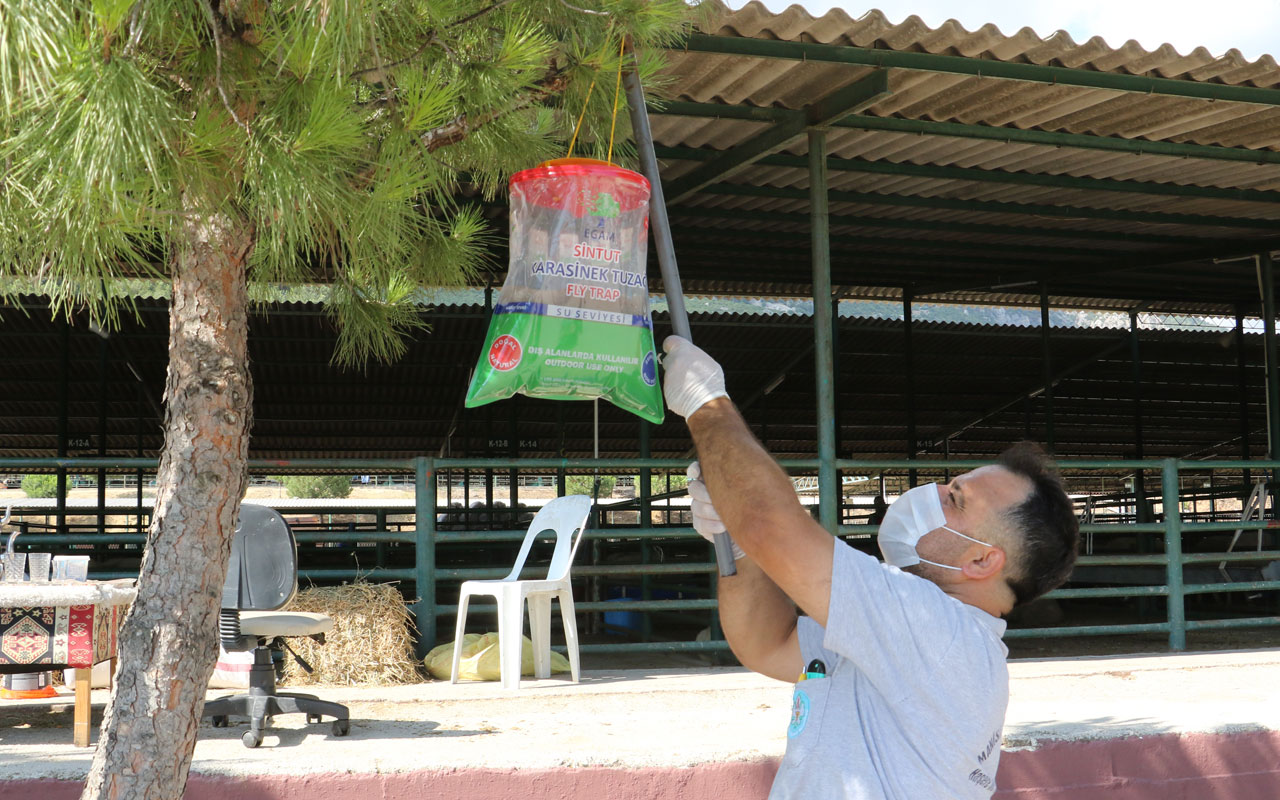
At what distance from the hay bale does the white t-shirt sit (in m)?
3.82

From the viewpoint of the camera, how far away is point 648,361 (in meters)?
2.25

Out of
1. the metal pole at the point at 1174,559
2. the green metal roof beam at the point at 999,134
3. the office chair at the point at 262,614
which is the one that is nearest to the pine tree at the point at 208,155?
the office chair at the point at 262,614

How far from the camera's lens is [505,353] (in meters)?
2.15

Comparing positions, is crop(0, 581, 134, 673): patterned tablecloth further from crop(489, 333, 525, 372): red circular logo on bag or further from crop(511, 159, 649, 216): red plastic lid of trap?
crop(511, 159, 649, 216): red plastic lid of trap

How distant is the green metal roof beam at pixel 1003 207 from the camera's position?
7.09 m

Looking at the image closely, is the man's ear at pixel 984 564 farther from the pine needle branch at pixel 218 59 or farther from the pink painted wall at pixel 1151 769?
the pink painted wall at pixel 1151 769

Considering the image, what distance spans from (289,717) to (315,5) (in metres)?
3.63

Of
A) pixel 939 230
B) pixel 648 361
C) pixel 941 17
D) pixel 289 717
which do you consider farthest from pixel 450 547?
pixel 648 361

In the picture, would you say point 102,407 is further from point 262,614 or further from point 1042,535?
point 1042,535

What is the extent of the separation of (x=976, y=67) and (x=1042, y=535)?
402 centimetres

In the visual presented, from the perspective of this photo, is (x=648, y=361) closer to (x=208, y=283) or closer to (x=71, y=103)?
(x=208, y=283)

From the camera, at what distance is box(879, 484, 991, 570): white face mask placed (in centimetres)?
170

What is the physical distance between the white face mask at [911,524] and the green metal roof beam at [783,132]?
3.76 metres

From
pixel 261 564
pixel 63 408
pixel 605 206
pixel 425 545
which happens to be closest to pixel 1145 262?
pixel 425 545
